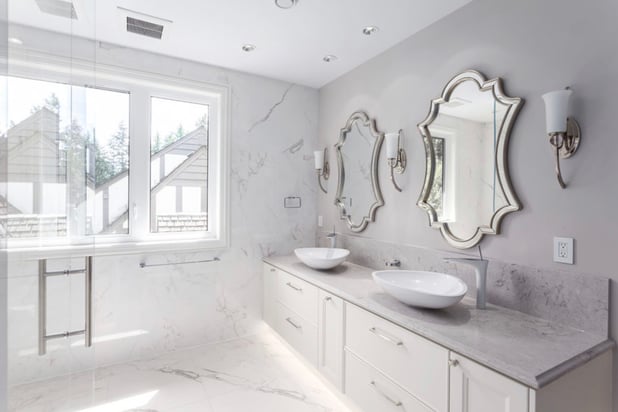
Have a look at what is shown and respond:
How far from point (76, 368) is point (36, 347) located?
23.0 inches

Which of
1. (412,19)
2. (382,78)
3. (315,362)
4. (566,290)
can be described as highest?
(412,19)

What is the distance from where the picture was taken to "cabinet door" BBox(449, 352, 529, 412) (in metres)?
1.08

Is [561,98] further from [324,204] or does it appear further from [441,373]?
[324,204]

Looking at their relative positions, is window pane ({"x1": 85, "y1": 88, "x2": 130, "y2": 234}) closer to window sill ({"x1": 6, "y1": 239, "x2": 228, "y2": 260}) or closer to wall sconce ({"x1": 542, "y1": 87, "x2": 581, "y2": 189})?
window sill ({"x1": 6, "y1": 239, "x2": 228, "y2": 260})

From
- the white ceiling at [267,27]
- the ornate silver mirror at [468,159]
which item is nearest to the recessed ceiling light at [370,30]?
the white ceiling at [267,27]

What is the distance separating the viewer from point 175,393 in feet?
7.18

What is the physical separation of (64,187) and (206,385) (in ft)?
5.38

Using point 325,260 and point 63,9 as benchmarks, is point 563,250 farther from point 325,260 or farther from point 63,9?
point 63,9

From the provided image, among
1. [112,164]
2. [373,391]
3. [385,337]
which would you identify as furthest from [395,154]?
[112,164]

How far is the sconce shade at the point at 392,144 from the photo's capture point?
2287 mm

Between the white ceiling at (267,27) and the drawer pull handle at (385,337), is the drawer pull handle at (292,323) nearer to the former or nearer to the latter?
the drawer pull handle at (385,337)

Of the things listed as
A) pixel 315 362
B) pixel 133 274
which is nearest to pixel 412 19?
pixel 315 362

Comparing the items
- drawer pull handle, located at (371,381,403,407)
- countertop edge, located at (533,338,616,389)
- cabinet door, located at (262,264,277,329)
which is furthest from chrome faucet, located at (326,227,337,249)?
countertop edge, located at (533,338,616,389)

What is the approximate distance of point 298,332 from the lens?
8.02ft
